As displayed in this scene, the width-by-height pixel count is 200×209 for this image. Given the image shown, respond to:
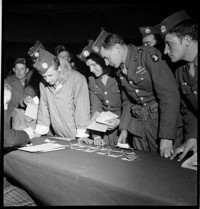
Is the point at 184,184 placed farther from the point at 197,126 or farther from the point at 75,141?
the point at 75,141

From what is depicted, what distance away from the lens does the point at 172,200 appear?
101cm

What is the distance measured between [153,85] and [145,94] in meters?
0.11

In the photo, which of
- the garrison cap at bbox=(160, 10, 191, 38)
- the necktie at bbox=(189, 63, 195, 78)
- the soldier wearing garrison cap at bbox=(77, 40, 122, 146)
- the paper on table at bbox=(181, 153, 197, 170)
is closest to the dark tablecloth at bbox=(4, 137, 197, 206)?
the paper on table at bbox=(181, 153, 197, 170)

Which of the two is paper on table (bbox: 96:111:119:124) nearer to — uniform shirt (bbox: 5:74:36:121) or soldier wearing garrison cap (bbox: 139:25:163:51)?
soldier wearing garrison cap (bbox: 139:25:163:51)

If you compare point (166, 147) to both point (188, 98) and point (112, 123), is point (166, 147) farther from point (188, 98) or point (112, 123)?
point (112, 123)

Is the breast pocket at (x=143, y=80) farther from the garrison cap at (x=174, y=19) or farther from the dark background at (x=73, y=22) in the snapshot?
the dark background at (x=73, y=22)

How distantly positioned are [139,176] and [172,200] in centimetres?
27

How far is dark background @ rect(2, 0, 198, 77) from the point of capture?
333 cm

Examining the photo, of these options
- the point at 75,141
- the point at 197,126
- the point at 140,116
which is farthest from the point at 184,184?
the point at 75,141

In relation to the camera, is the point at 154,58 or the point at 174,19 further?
the point at 154,58

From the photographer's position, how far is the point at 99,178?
123 centimetres

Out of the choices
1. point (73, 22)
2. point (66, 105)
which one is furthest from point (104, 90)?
point (73, 22)

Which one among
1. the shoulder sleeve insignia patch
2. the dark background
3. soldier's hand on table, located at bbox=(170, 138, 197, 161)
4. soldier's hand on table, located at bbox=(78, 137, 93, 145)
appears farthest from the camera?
the dark background

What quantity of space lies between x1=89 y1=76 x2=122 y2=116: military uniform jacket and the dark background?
90cm
